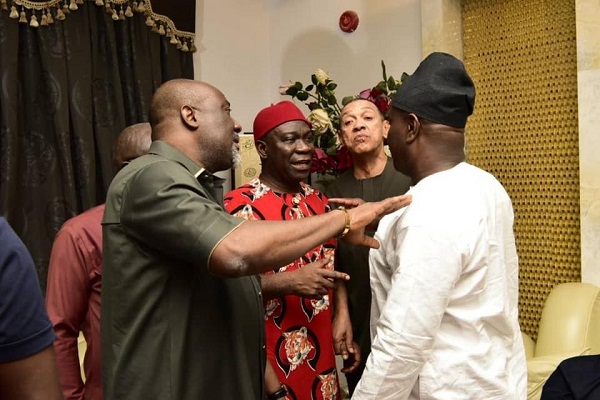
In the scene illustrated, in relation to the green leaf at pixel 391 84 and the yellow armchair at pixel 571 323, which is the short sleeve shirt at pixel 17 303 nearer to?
the yellow armchair at pixel 571 323

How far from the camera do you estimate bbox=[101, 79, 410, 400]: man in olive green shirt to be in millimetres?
1131

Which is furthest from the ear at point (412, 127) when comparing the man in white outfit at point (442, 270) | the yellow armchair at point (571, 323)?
the yellow armchair at point (571, 323)

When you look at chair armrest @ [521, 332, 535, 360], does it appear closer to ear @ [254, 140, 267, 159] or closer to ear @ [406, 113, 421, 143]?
ear @ [254, 140, 267, 159]

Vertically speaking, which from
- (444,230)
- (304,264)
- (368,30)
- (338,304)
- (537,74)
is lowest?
(338,304)

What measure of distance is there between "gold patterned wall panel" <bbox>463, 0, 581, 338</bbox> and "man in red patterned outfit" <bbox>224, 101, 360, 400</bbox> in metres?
1.30

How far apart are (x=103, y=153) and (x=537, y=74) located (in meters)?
2.15

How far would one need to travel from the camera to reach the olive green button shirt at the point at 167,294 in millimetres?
1140

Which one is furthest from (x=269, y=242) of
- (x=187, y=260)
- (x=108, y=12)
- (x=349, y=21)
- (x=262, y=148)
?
(x=349, y=21)

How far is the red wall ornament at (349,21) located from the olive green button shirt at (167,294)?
253 cm

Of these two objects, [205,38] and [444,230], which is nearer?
[444,230]

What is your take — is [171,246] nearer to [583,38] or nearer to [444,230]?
[444,230]

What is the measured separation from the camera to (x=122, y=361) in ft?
4.11

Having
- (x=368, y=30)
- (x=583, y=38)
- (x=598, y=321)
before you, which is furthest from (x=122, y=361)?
(x=368, y=30)

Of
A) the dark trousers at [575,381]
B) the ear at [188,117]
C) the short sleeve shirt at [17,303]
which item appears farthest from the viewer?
the dark trousers at [575,381]
